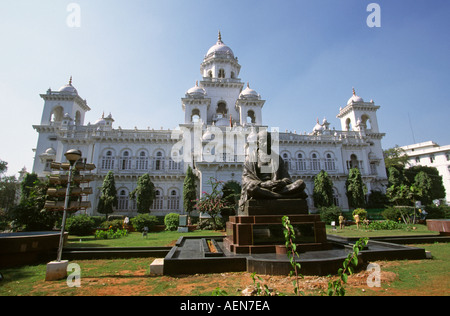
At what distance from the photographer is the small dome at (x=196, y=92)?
38875 mm

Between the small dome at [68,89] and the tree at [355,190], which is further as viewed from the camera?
the small dome at [68,89]

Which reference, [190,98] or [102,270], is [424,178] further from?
[102,270]

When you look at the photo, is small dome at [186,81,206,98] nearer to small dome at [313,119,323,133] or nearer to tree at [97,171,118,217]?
tree at [97,171,118,217]

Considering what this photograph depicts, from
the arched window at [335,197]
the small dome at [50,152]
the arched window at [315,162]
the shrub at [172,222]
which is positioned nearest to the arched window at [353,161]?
the arched window at [335,197]

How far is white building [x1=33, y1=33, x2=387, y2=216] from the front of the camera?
3431 centimetres

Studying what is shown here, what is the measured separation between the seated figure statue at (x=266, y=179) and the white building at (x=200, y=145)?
2188cm

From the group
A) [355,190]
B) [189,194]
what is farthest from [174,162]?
[355,190]

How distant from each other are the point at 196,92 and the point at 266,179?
109 feet

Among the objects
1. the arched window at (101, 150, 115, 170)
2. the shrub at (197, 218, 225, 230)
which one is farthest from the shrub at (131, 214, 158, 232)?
the arched window at (101, 150, 115, 170)

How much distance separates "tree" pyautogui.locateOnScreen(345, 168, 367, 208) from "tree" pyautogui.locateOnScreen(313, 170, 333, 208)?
12.5ft

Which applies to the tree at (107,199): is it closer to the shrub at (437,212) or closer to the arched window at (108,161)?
the arched window at (108,161)

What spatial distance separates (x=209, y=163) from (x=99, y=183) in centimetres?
1714

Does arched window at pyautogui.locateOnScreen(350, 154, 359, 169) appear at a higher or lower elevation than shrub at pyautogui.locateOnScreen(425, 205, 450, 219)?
higher

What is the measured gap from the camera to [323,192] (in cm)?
3334
